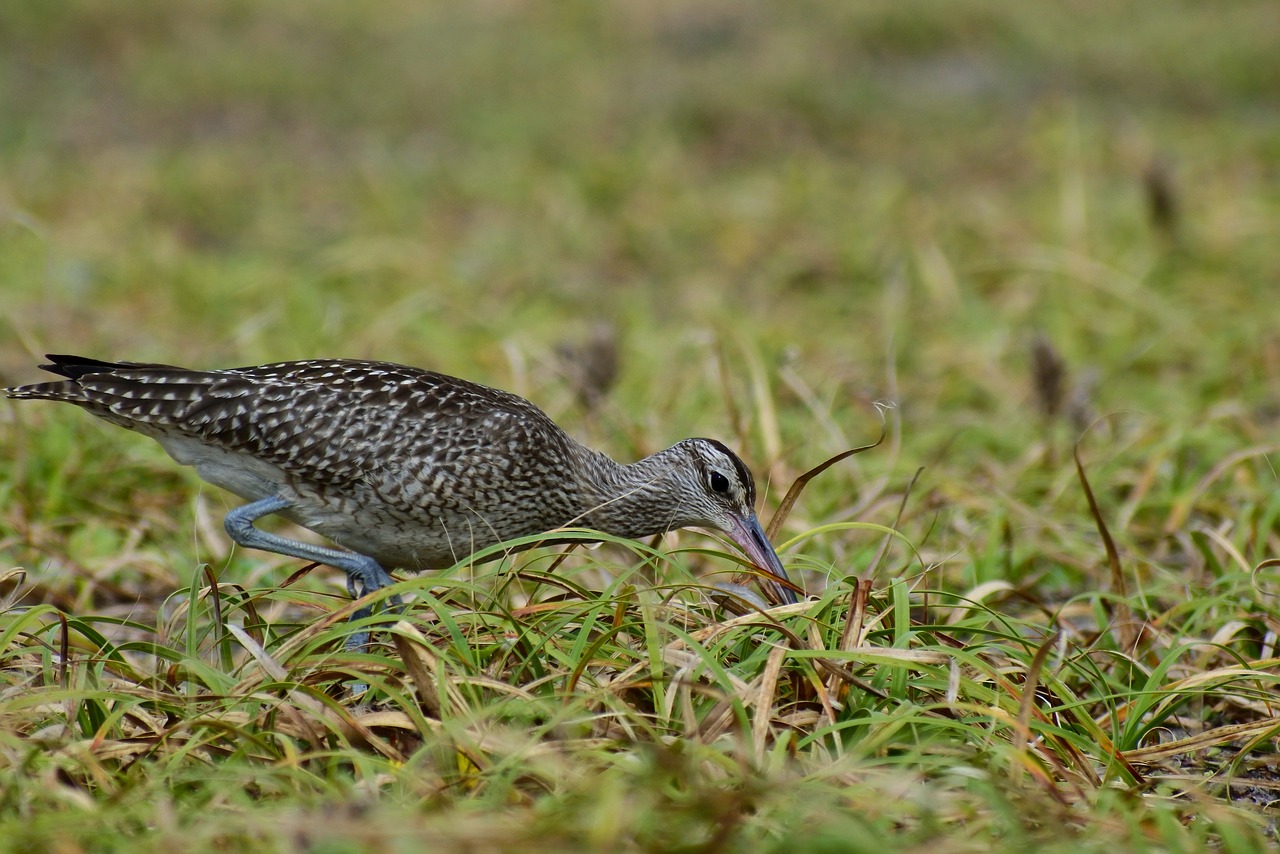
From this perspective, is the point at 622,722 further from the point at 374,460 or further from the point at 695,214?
the point at 695,214

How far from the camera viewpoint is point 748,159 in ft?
51.2

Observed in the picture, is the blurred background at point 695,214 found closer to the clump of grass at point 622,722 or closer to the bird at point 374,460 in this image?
the bird at point 374,460

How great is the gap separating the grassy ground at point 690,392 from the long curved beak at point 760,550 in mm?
126

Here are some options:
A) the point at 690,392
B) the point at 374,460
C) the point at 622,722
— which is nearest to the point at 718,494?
the point at 374,460

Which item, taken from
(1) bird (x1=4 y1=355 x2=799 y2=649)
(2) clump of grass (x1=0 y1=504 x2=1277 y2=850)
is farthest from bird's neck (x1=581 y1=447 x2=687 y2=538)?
(2) clump of grass (x1=0 y1=504 x2=1277 y2=850)

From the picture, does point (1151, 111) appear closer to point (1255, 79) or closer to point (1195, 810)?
point (1255, 79)

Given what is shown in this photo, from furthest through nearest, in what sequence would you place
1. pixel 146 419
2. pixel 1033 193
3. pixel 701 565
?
pixel 1033 193, pixel 701 565, pixel 146 419

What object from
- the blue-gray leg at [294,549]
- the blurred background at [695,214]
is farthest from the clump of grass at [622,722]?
the blurred background at [695,214]

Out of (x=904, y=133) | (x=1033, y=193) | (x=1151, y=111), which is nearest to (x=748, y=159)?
(x=904, y=133)

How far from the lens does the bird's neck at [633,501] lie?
19.5 feet

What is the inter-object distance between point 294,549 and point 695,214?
840 cm

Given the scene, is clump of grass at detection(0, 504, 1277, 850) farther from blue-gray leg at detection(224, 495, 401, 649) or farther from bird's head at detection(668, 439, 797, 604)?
bird's head at detection(668, 439, 797, 604)

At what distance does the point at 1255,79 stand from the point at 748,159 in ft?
20.8

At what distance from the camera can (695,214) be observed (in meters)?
13.4
